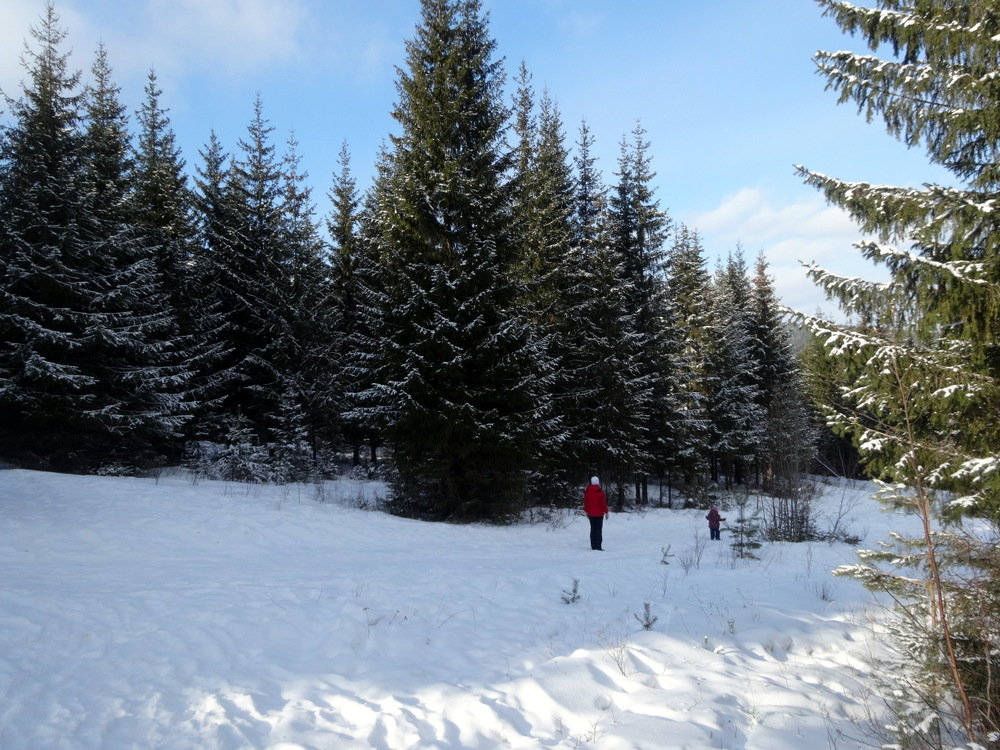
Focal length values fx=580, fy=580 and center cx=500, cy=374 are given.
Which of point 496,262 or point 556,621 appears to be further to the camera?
point 496,262

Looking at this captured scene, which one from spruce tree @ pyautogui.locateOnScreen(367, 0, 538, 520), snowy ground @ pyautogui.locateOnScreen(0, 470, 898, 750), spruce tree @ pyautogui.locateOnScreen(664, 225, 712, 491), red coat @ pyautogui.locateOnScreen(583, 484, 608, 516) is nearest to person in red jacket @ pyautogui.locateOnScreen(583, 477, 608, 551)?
red coat @ pyautogui.locateOnScreen(583, 484, 608, 516)

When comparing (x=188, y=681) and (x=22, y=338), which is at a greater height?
(x=22, y=338)

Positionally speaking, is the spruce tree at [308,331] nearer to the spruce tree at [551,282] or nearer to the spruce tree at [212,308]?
the spruce tree at [212,308]

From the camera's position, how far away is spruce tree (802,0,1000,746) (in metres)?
4.86

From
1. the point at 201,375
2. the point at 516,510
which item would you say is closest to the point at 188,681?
the point at 516,510

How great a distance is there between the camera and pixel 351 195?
27156mm

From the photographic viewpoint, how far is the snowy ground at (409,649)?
4.60 metres

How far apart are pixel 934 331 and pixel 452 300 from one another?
11300 millimetres

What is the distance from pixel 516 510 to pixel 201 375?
44.3ft

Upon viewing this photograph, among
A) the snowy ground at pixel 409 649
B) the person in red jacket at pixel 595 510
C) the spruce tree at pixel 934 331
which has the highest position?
the spruce tree at pixel 934 331

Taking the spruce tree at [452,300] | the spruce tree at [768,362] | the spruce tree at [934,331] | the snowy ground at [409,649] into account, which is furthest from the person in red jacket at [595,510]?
the spruce tree at [768,362]

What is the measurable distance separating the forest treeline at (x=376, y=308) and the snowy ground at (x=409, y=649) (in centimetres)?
545

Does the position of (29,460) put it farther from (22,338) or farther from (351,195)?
(351,195)

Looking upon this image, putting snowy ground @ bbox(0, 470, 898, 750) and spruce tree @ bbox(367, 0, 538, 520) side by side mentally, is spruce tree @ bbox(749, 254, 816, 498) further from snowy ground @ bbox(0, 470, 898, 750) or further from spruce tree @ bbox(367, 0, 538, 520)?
snowy ground @ bbox(0, 470, 898, 750)
